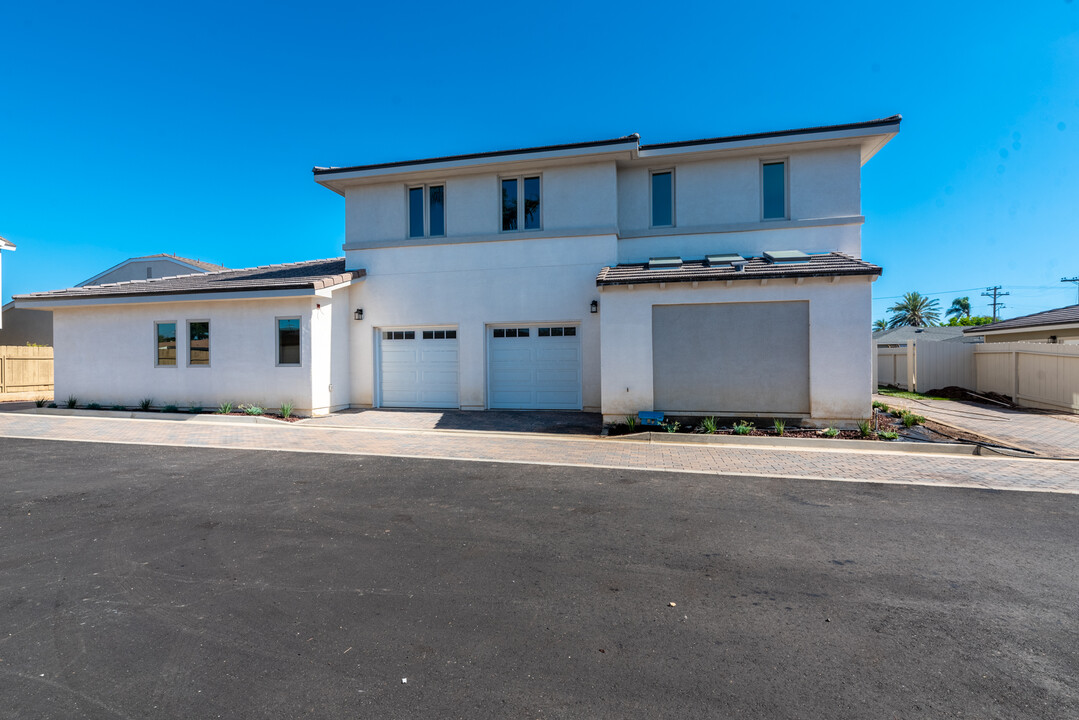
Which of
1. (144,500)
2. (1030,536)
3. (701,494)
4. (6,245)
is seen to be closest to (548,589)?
(701,494)

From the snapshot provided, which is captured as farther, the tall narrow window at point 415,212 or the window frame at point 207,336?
the tall narrow window at point 415,212

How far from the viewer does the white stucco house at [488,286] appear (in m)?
12.9

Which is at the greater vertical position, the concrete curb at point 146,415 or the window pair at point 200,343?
the window pair at point 200,343

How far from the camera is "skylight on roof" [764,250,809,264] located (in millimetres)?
11789

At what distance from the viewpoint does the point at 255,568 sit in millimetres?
4270

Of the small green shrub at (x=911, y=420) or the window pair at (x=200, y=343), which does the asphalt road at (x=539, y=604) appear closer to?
the small green shrub at (x=911, y=420)

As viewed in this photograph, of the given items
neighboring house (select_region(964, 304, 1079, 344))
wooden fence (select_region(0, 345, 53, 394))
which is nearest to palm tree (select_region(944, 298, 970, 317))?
neighboring house (select_region(964, 304, 1079, 344))

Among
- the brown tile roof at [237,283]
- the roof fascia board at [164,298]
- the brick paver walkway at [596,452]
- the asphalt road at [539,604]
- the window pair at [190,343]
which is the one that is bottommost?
the asphalt road at [539,604]

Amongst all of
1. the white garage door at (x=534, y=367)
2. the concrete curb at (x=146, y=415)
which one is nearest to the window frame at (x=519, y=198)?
the white garage door at (x=534, y=367)

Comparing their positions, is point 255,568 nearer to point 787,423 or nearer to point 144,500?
point 144,500

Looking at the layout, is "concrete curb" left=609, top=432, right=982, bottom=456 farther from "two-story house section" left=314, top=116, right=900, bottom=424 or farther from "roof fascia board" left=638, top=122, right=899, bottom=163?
"roof fascia board" left=638, top=122, right=899, bottom=163

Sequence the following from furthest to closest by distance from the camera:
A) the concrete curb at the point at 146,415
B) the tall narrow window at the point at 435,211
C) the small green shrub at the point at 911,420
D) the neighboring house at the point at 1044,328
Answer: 1. the neighboring house at the point at 1044,328
2. the tall narrow window at the point at 435,211
3. the concrete curb at the point at 146,415
4. the small green shrub at the point at 911,420

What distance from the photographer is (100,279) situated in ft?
90.5

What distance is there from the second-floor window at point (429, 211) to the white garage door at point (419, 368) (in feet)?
9.52
